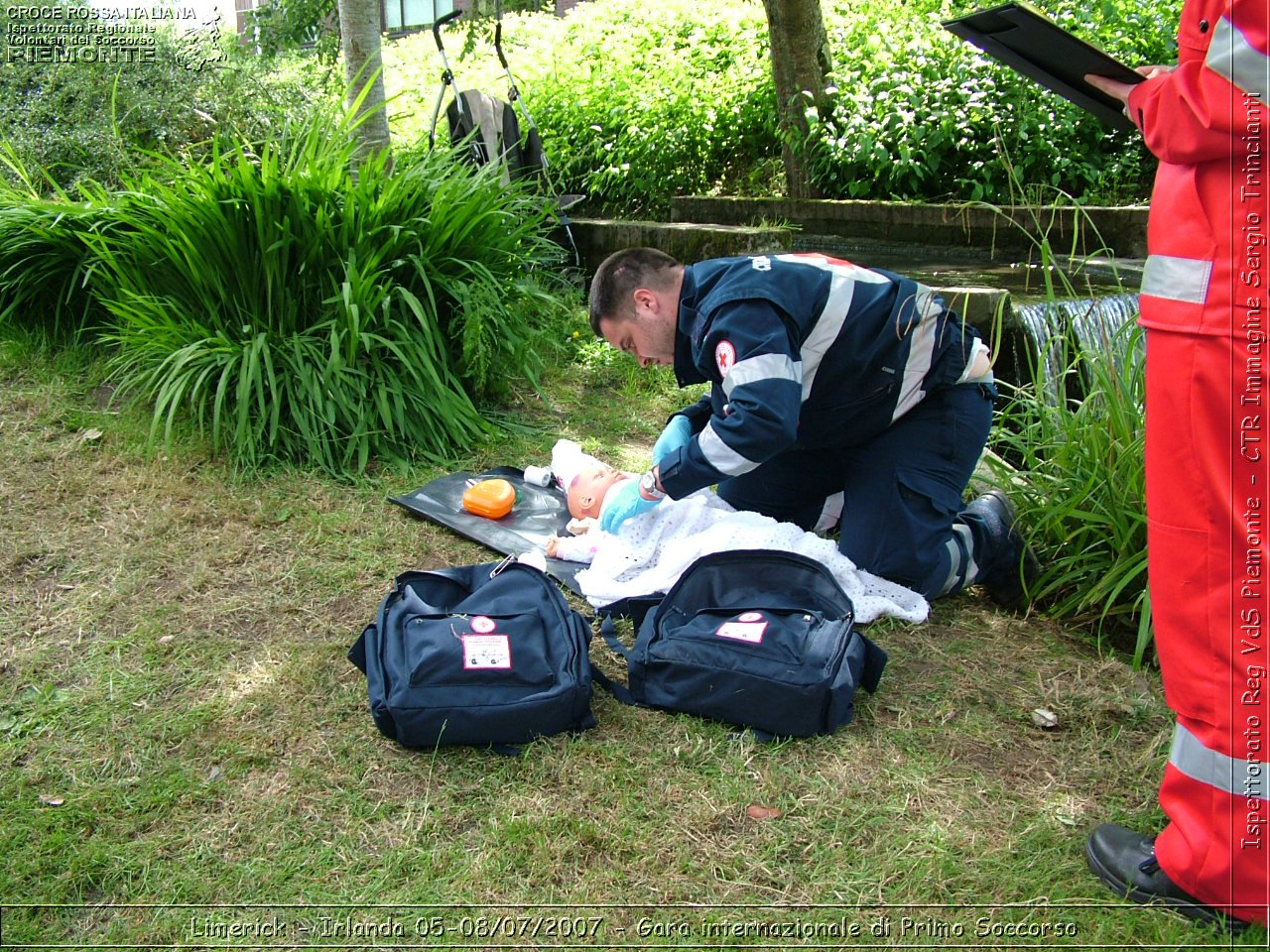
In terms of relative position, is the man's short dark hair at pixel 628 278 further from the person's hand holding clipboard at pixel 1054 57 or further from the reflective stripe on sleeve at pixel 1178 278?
the reflective stripe on sleeve at pixel 1178 278

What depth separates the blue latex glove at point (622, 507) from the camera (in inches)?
149

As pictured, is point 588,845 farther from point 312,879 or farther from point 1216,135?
point 1216,135

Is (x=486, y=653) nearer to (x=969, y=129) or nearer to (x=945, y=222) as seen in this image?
(x=945, y=222)

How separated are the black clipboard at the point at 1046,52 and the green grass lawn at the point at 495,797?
1.51 meters

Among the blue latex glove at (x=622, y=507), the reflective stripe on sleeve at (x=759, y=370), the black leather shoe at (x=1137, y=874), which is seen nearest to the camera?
the black leather shoe at (x=1137, y=874)

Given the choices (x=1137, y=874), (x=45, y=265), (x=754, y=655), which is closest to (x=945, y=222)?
(x=754, y=655)

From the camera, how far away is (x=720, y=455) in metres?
3.02

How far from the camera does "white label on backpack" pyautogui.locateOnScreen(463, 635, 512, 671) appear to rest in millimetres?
2643

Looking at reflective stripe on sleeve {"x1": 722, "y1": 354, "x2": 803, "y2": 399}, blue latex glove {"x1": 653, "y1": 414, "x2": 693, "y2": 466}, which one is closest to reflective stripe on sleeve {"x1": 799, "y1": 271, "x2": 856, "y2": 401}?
reflective stripe on sleeve {"x1": 722, "y1": 354, "x2": 803, "y2": 399}

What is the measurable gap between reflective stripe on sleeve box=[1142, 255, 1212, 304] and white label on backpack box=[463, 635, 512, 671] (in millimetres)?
1654

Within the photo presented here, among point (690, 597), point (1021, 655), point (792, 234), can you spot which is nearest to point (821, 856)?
point (690, 597)

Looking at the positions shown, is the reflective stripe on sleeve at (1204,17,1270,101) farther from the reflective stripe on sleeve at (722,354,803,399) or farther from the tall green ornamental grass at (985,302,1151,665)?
the tall green ornamental grass at (985,302,1151,665)

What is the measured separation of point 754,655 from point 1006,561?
1179mm

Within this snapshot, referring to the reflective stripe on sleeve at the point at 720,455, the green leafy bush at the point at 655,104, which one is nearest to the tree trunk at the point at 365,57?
the green leafy bush at the point at 655,104
